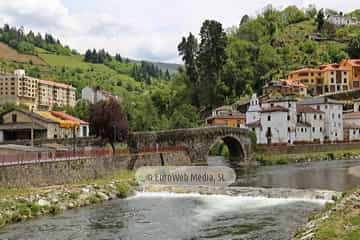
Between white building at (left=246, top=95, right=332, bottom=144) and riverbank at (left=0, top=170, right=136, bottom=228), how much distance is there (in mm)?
43020

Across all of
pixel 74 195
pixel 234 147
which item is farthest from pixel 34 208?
pixel 234 147

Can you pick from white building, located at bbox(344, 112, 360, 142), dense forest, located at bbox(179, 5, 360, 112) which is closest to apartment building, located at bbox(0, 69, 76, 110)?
dense forest, located at bbox(179, 5, 360, 112)

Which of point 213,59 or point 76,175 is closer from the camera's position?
point 76,175

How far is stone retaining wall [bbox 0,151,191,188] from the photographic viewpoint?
111 ft

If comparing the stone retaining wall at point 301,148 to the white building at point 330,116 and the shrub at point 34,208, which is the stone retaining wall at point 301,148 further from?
the shrub at point 34,208

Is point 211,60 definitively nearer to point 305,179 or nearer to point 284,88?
point 284,88

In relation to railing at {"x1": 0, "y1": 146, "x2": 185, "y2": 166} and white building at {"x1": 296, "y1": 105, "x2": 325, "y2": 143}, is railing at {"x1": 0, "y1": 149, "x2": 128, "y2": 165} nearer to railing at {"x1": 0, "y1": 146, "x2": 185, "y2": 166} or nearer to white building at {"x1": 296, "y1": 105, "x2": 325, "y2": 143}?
railing at {"x1": 0, "y1": 146, "x2": 185, "y2": 166}

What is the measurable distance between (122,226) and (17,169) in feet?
32.7

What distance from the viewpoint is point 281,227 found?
86.4 feet

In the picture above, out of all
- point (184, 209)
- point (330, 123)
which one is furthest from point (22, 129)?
point (330, 123)

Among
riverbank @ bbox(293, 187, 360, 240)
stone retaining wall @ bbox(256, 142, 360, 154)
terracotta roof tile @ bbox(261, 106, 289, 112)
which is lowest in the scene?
riverbank @ bbox(293, 187, 360, 240)

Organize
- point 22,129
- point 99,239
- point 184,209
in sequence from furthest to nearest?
point 22,129 < point 184,209 < point 99,239

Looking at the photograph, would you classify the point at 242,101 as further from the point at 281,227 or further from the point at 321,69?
the point at 281,227

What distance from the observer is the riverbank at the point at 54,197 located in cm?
2958
